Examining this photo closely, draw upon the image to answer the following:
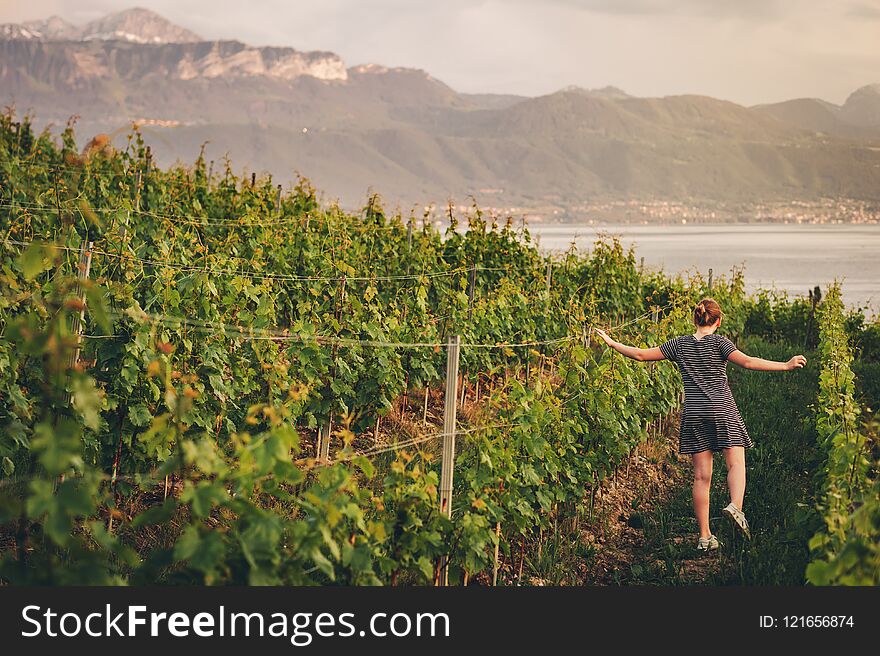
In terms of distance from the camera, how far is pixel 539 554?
5.88 metres

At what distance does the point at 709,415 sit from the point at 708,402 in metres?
0.09

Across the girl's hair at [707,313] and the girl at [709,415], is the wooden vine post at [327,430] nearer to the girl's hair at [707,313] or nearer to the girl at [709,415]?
the girl at [709,415]

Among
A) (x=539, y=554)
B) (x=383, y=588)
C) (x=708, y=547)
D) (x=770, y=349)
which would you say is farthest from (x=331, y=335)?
(x=770, y=349)

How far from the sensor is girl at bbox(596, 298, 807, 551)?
6.11 meters

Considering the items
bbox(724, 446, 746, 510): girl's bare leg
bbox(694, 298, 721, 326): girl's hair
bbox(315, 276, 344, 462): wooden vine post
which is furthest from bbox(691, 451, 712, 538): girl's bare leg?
bbox(315, 276, 344, 462): wooden vine post

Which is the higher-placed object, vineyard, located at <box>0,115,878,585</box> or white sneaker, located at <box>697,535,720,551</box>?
vineyard, located at <box>0,115,878,585</box>

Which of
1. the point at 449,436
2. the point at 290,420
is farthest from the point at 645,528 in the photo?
the point at 290,420

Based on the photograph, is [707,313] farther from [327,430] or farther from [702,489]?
[327,430]

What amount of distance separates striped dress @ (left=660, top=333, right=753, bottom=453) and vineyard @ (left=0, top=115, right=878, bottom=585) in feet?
2.08

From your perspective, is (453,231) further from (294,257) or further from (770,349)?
(770,349)

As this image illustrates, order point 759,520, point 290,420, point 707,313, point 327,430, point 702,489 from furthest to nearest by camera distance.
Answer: point 327,430 → point 759,520 → point 707,313 → point 702,489 → point 290,420

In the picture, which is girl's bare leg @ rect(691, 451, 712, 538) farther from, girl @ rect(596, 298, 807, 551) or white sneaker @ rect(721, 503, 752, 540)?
white sneaker @ rect(721, 503, 752, 540)

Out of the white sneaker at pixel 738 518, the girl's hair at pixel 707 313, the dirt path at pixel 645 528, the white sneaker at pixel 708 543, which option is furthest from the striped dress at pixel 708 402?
the dirt path at pixel 645 528

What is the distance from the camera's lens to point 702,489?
6117 millimetres
